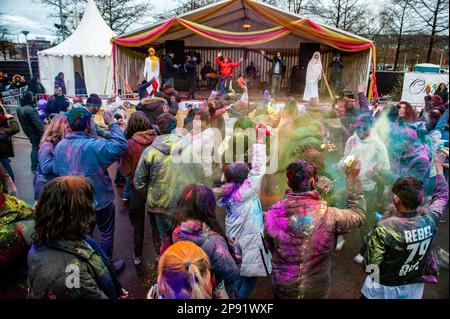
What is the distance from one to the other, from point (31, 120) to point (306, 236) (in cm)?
559

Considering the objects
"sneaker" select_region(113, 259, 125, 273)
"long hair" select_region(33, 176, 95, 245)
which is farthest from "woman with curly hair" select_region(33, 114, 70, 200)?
"long hair" select_region(33, 176, 95, 245)

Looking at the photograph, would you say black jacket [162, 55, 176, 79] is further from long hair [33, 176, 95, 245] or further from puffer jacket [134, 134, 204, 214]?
long hair [33, 176, 95, 245]

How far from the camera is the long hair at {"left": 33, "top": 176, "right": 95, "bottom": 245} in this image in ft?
5.32

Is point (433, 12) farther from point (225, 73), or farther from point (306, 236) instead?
point (306, 236)

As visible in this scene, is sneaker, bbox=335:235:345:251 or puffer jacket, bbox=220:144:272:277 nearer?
puffer jacket, bbox=220:144:272:277

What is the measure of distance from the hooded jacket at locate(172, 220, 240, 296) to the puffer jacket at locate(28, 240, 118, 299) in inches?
17.4

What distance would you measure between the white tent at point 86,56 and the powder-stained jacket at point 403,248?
1412 centimetres

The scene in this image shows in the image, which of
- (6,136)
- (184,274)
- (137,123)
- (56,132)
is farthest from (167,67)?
(184,274)

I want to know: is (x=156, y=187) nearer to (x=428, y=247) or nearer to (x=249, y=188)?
(x=249, y=188)

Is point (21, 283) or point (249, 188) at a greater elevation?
point (249, 188)

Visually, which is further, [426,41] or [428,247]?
[426,41]

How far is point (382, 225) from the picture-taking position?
201 cm
